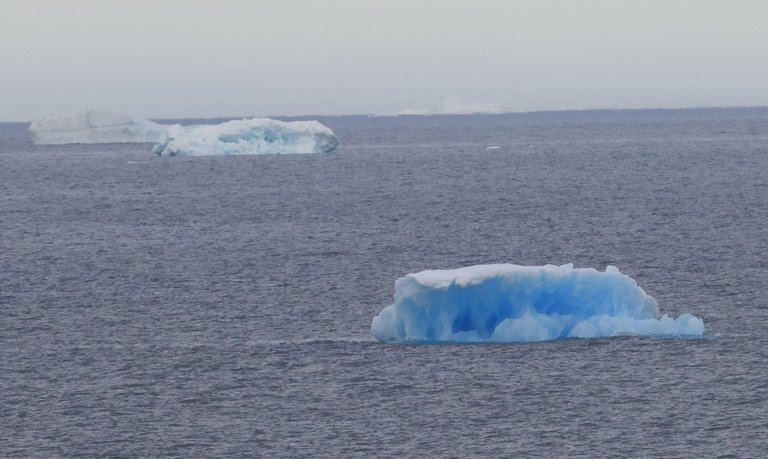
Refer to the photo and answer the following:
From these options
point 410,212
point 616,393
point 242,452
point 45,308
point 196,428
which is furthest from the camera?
point 410,212

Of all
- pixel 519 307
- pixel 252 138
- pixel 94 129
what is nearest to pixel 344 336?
pixel 519 307

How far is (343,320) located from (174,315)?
3.36m

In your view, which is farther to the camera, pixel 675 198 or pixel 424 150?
pixel 424 150

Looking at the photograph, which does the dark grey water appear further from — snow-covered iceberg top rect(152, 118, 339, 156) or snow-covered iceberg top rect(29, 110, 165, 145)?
snow-covered iceberg top rect(29, 110, 165, 145)

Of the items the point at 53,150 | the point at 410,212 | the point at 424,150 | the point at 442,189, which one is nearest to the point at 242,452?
the point at 410,212

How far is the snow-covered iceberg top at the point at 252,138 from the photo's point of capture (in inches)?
3004

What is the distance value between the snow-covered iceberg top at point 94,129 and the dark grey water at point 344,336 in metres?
36.5

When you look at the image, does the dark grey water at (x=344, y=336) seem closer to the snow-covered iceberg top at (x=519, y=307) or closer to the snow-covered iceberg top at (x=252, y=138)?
the snow-covered iceberg top at (x=519, y=307)

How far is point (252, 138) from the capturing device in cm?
7669

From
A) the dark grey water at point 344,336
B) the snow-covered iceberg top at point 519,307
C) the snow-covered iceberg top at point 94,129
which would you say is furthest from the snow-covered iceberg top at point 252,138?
the snow-covered iceberg top at point 519,307

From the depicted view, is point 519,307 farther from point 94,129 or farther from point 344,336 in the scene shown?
point 94,129

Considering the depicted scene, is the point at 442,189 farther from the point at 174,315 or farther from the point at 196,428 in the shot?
the point at 196,428

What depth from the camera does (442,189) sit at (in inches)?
2304

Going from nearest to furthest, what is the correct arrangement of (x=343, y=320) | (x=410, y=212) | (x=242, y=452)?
(x=242, y=452) → (x=343, y=320) → (x=410, y=212)
